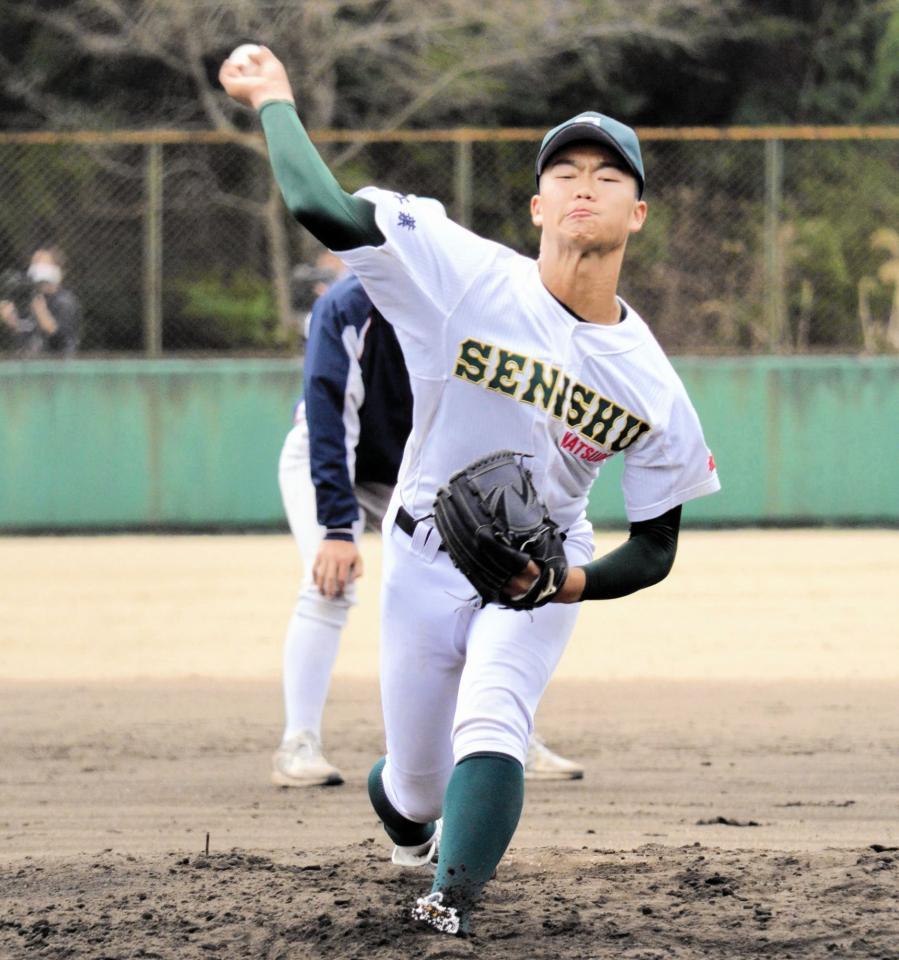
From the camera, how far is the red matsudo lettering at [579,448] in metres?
3.66

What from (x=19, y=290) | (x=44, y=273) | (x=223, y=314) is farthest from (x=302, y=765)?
(x=19, y=290)

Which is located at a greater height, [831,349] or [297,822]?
[831,349]

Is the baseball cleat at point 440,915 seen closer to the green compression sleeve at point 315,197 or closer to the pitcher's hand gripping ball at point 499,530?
the pitcher's hand gripping ball at point 499,530

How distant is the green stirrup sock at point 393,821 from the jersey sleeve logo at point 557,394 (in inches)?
40.9

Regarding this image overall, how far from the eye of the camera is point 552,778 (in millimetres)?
5762

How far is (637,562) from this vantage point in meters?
3.67

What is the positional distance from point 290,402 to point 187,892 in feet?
31.5

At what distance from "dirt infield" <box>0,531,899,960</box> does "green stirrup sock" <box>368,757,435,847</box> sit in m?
0.11

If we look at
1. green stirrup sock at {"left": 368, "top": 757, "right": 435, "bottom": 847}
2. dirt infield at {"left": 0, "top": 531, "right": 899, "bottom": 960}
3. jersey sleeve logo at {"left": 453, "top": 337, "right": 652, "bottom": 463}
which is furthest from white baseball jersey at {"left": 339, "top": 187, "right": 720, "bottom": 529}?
dirt infield at {"left": 0, "top": 531, "right": 899, "bottom": 960}

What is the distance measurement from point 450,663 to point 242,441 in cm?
975

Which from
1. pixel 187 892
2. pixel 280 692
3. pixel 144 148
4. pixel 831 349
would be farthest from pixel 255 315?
pixel 187 892

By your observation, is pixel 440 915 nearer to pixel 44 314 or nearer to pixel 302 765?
pixel 302 765

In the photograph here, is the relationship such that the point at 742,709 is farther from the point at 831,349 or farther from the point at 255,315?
the point at 255,315

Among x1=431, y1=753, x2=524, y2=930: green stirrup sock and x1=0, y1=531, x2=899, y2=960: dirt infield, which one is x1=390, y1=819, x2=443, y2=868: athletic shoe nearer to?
x1=0, y1=531, x2=899, y2=960: dirt infield
